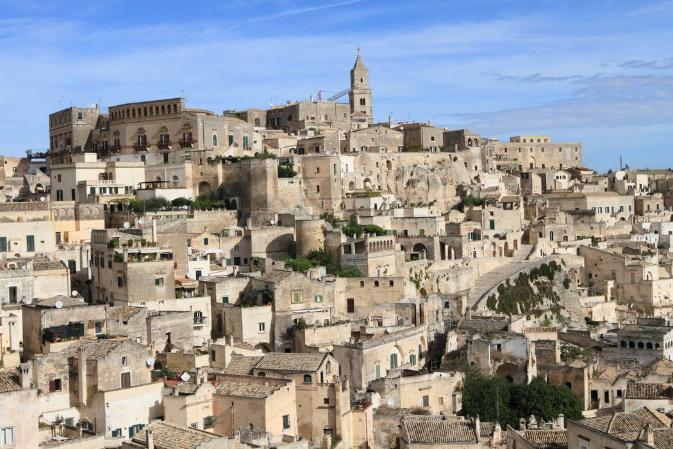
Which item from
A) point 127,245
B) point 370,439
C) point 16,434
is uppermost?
point 127,245

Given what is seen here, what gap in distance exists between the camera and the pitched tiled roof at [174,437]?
20.4m

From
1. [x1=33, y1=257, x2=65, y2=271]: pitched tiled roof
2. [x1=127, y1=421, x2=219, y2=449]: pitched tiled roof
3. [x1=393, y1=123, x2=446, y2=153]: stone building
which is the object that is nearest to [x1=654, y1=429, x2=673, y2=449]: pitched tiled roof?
[x1=127, y1=421, x2=219, y2=449]: pitched tiled roof

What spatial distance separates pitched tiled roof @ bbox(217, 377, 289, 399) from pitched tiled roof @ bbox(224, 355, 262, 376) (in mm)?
1807

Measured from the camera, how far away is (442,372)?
108 feet

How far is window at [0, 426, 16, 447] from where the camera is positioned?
2098 cm

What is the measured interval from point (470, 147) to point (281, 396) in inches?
1700

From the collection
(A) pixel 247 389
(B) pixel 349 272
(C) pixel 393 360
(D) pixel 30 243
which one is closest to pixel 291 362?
(A) pixel 247 389

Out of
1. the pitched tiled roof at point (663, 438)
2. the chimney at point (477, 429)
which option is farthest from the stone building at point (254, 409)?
the pitched tiled roof at point (663, 438)

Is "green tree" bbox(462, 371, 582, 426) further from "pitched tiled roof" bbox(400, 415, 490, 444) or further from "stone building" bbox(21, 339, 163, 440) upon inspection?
"stone building" bbox(21, 339, 163, 440)

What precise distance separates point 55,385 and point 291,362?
6.93 m

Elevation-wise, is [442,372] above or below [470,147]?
below

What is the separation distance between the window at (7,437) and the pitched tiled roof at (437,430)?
1037 centimetres

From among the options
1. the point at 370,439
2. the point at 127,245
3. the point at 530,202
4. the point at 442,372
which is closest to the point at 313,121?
the point at 530,202

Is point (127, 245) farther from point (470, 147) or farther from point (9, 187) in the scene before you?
point (470, 147)
